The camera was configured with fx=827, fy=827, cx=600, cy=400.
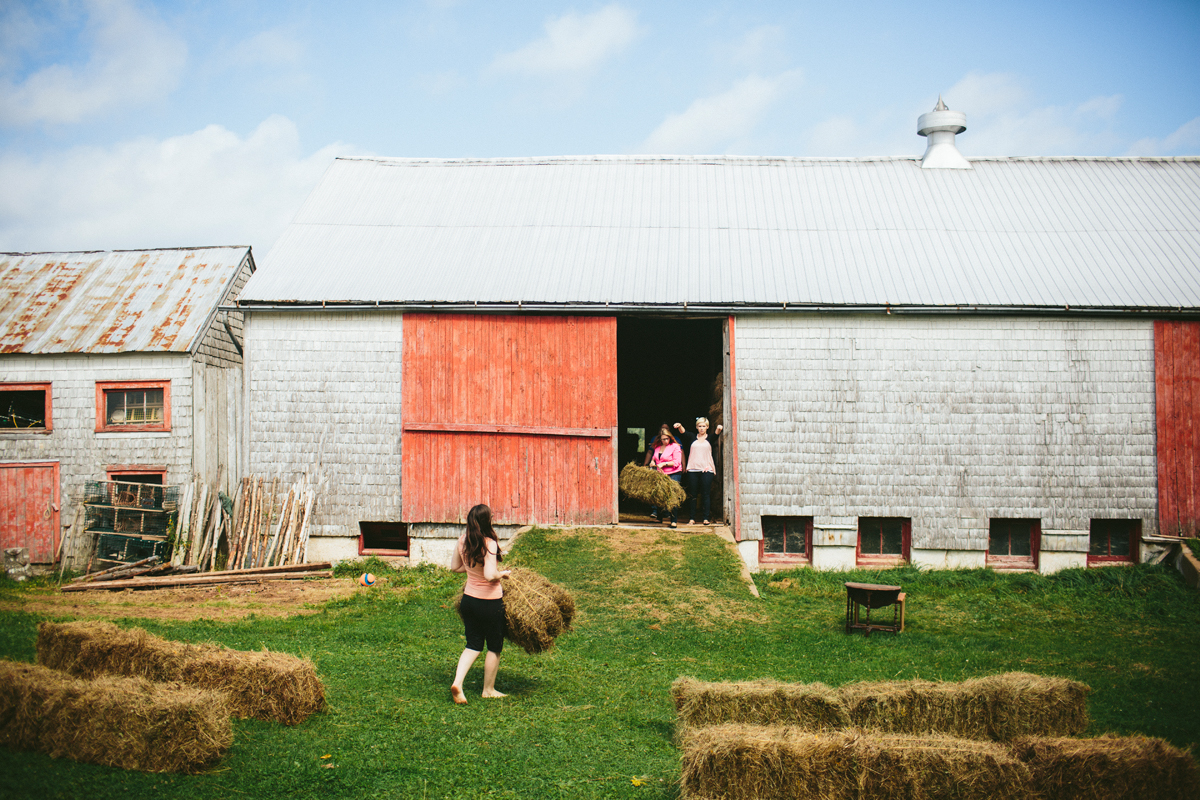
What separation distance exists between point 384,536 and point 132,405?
605 centimetres

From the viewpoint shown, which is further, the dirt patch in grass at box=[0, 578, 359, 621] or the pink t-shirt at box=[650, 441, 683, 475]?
the pink t-shirt at box=[650, 441, 683, 475]

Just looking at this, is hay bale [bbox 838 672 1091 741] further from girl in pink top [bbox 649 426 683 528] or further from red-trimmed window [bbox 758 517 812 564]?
girl in pink top [bbox 649 426 683 528]

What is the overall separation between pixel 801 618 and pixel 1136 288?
9790 millimetres

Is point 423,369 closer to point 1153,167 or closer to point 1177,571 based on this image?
point 1177,571

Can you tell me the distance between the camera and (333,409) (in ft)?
52.5

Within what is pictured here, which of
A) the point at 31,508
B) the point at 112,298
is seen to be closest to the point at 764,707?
the point at 31,508

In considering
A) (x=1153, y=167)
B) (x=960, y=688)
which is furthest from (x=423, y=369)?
(x=1153, y=167)

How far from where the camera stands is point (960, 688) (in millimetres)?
6926

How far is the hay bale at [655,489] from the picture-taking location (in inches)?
600

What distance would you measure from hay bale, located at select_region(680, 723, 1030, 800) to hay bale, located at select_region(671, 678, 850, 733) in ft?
3.35

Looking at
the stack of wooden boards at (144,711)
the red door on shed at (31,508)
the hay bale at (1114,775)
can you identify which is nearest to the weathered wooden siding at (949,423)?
the hay bale at (1114,775)

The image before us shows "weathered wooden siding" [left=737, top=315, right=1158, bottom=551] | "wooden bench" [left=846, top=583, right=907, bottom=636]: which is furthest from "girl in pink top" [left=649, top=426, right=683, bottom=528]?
"wooden bench" [left=846, top=583, right=907, bottom=636]

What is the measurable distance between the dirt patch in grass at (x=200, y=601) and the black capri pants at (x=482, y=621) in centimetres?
588

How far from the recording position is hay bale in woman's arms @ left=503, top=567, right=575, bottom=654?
783 cm
